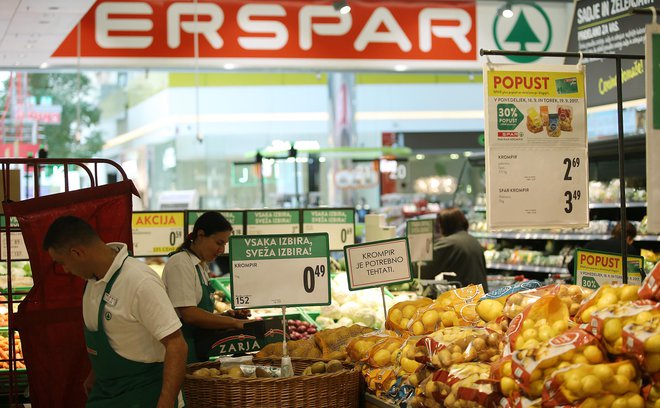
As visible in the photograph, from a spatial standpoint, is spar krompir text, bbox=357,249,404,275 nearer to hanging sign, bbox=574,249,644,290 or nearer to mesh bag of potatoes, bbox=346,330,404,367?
mesh bag of potatoes, bbox=346,330,404,367

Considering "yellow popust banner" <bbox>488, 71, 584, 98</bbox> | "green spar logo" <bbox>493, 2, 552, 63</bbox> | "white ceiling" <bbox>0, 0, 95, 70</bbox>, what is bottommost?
"yellow popust banner" <bbox>488, 71, 584, 98</bbox>

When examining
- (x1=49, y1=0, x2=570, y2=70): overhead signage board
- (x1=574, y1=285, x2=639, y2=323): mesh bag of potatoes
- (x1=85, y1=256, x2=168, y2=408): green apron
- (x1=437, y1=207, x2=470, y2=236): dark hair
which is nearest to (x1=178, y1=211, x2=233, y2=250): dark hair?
(x1=85, y1=256, x2=168, y2=408): green apron

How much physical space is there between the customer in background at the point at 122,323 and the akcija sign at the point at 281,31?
6222mm

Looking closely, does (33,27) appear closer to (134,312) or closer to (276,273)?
(276,273)

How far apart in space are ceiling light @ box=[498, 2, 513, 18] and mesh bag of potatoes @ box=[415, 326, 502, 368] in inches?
272

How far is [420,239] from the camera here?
689cm

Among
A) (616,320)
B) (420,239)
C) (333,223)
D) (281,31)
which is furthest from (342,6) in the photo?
(616,320)

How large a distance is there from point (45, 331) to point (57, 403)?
0.35 m

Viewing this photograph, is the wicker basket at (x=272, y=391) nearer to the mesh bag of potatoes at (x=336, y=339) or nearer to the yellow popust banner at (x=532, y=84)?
the mesh bag of potatoes at (x=336, y=339)

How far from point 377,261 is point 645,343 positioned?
88.3 inches

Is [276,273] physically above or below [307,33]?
below

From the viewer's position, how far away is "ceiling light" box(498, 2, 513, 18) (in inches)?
377

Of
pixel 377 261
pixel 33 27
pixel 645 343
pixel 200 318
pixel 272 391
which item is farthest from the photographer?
pixel 33 27

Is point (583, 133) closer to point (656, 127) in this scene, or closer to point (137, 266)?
point (656, 127)
